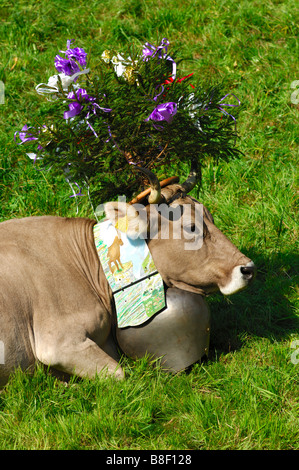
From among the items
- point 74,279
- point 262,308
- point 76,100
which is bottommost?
point 262,308

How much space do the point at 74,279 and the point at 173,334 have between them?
766 millimetres

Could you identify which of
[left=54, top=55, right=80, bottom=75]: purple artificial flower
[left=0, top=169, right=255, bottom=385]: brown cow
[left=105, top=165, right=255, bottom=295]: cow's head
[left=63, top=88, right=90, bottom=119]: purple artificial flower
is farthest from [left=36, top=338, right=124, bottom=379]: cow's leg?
[left=54, top=55, right=80, bottom=75]: purple artificial flower

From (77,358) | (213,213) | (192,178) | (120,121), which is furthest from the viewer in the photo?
(213,213)

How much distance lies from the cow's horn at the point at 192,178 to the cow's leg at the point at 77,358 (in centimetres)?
131

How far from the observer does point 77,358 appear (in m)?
4.70

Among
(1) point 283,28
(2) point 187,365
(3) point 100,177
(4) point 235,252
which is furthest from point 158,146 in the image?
(1) point 283,28

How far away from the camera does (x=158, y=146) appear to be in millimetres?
5133

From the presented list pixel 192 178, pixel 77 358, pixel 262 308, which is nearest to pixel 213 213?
Answer: pixel 262 308

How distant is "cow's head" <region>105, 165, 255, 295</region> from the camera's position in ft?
16.2

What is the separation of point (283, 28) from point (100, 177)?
15.0 ft

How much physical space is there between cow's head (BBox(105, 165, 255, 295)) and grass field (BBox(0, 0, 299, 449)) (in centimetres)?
62

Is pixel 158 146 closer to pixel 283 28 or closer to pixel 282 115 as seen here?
pixel 282 115

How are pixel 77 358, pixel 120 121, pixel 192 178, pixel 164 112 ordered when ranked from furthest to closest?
1. pixel 192 178
2. pixel 120 121
3. pixel 164 112
4. pixel 77 358

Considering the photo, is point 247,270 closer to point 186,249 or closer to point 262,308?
point 186,249
